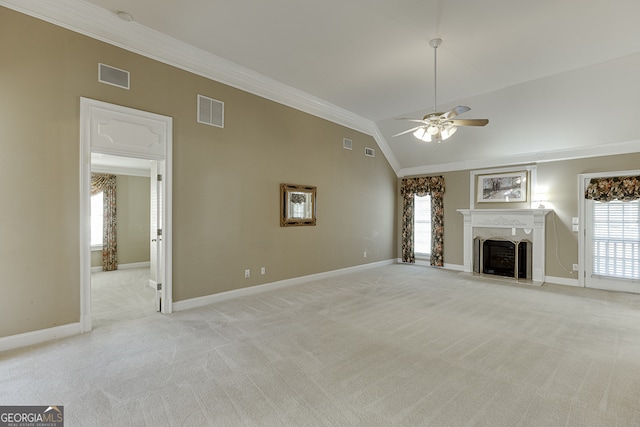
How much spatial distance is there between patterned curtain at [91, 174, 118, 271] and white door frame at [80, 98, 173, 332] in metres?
4.37

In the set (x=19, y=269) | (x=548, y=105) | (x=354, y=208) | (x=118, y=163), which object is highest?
(x=548, y=105)

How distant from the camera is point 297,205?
228 inches

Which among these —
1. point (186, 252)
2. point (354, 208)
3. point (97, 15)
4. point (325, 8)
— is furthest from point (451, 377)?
point (97, 15)

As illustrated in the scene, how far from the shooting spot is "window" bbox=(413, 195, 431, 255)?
8086 millimetres

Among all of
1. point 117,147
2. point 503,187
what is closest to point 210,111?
point 117,147

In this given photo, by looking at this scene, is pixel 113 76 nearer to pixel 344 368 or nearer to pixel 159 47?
pixel 159 47

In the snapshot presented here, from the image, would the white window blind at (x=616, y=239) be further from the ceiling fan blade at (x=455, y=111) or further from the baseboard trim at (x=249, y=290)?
the baseboard trim at (x=249, y=290)

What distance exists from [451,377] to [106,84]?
16.2ft

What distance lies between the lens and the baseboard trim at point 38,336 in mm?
2976

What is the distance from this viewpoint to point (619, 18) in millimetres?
3314

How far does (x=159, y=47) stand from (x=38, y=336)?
3.75 metres

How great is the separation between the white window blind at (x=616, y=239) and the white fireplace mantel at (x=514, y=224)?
0.83 metres

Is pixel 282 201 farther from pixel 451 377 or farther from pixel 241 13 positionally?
pixel 451 377

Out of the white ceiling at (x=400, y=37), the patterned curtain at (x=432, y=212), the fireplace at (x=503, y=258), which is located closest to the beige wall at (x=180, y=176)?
the white ceiling at (x=400, y=37)
